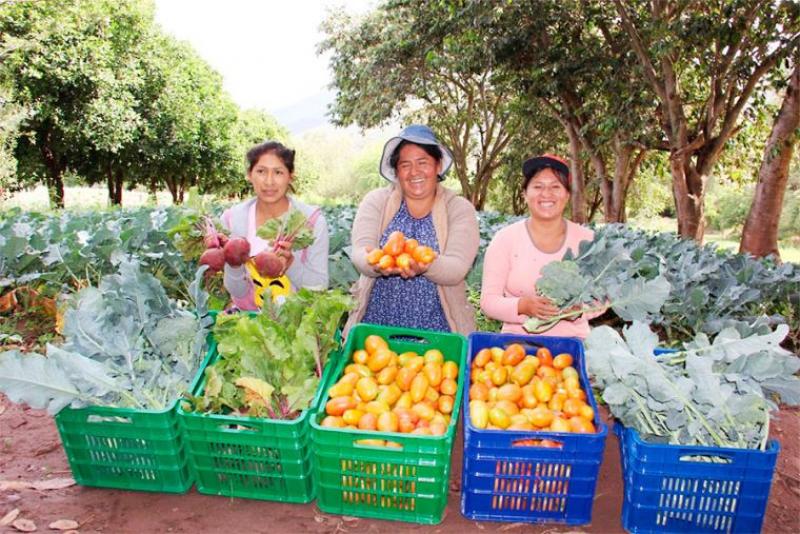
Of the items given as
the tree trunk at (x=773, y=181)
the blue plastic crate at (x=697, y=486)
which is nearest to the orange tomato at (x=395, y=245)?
the blue plastic crate at (x=697, y=486)

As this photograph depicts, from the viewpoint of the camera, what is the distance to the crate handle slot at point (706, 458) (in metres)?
2.27

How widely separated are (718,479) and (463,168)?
74.0ft

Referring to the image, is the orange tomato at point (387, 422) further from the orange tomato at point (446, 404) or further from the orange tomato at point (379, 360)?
the orange tomato at point (379, 360)

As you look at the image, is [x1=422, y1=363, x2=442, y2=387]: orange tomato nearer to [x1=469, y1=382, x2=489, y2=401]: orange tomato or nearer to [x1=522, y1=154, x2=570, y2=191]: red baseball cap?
[x1=469, y1=382, x2=489, y2=401]: orange tomato

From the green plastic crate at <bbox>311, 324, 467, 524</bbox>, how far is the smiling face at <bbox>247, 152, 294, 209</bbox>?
147 centimetres

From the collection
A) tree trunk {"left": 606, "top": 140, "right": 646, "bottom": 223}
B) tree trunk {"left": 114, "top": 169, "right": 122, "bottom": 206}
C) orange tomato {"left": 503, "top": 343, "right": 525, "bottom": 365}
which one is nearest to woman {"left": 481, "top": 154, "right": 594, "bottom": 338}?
orange tomato {"left": 503, "top": 343, "right": 525, "bottom": 365}

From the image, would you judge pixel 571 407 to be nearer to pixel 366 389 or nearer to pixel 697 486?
pixel 697 486

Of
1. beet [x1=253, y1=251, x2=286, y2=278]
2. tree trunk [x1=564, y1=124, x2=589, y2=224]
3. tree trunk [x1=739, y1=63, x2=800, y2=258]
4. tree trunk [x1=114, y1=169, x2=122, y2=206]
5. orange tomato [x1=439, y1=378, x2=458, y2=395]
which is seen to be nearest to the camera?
orange tomato [x1=439, y1=378, x2=458, y2=395]

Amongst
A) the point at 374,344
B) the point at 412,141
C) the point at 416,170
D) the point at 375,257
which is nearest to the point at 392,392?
the point at 374,344

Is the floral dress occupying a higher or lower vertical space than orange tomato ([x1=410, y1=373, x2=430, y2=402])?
higher

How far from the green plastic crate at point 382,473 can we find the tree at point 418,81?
443 inches

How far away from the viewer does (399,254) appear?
3.08 m

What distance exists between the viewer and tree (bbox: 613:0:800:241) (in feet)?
30.1

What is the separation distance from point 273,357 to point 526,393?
1.25 metres
